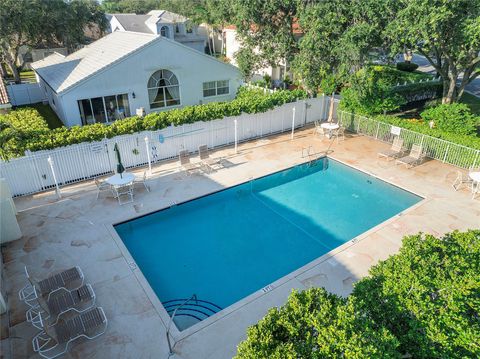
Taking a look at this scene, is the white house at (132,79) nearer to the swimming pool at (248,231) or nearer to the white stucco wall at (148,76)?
the white stucco wall at (148,76)

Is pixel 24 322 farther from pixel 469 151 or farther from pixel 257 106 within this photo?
pixel 469 151

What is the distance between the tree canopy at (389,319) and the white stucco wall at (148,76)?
1923 cm

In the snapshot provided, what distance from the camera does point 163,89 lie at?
2366 cm

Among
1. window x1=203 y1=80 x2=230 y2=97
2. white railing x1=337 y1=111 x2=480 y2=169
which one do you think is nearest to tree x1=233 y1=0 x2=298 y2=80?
window x1=203 y1=80 x2=230 y2=97

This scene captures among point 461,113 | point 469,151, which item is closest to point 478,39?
point 461,113

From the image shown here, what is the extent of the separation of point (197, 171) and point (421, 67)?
43694mm

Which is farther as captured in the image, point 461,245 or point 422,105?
point 422,105

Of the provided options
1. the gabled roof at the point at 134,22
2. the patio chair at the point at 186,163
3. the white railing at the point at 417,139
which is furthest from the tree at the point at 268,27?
the gabled roof at the point at 134,22

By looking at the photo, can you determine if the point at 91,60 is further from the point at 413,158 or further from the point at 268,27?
the point at 413,158

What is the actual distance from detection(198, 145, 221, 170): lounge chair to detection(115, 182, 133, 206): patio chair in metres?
3.73

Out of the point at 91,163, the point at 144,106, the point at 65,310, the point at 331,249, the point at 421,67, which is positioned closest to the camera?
the point at 65,310

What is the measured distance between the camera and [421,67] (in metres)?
46.8

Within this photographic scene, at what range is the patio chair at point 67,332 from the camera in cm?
762

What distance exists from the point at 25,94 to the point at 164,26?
69.5 ft
